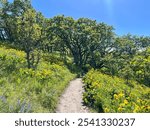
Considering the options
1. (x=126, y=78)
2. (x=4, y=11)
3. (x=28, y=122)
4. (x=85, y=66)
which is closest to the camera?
(x=28, y=122)

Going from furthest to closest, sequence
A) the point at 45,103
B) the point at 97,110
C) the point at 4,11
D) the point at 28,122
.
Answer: the point at 4,11
the point at 97,110
the point at 45,103
the point at 28,122

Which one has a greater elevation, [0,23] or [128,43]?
[0,23]

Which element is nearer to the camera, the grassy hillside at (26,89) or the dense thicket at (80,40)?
the grassy hillside at (26,89)

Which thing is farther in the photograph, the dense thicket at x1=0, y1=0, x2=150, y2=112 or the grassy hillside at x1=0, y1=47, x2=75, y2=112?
the dense thicket at x1=0, y1=0, x2=150, y2=112

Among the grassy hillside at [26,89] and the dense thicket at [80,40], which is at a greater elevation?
the dense thicket at [80,40]

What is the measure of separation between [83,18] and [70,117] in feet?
128

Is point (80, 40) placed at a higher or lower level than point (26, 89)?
higher

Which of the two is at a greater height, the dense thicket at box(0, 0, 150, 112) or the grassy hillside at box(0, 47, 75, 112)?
the dense thicket at box(0, 0, 150, 112)

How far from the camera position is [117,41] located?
4788 centimetres

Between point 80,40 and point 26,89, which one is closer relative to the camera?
point 26,89

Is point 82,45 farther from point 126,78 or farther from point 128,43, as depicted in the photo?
point 126,78

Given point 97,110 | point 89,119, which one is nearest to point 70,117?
point 89,119

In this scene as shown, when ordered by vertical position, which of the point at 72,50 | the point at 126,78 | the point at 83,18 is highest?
the point at 83,18

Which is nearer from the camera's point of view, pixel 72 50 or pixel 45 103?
pixel 45 103
